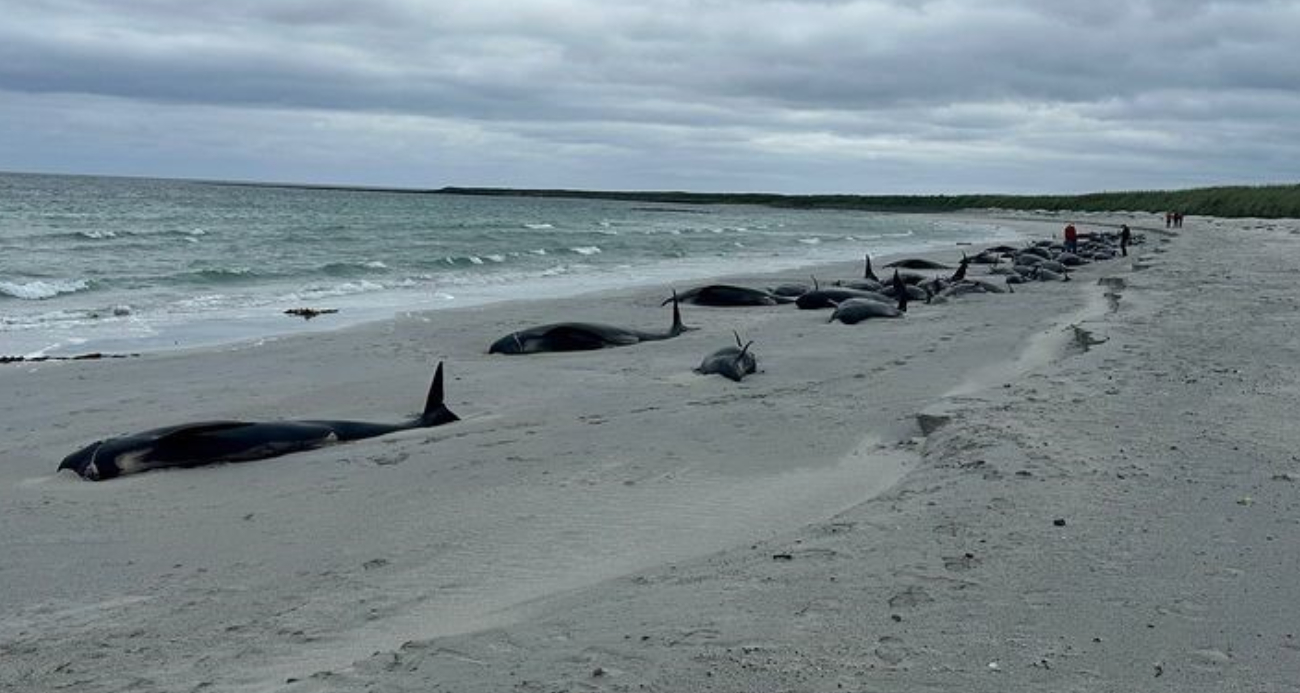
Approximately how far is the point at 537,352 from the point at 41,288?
1279 centimetres

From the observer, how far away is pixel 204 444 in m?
7.70

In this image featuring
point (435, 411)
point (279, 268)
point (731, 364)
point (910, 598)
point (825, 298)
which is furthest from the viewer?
point (279, 268)

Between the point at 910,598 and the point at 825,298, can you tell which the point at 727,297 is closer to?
the point at 825,298

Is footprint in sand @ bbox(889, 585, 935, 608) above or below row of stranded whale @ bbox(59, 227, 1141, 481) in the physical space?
above

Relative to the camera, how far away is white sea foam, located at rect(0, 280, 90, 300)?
20.9m

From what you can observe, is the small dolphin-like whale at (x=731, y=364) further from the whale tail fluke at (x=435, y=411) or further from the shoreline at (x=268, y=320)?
the shoreline at (x=268, y=320)

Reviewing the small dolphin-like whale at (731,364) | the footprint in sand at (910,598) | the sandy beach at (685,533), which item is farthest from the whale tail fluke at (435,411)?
the footprint in sand at (910,598)

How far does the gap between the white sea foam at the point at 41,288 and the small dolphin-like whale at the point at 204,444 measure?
1469cm

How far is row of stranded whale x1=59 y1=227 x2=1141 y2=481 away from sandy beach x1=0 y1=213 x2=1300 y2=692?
230 mm

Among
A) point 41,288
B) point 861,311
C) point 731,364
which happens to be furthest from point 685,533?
point 41,288

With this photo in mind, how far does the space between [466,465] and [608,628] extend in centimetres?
318

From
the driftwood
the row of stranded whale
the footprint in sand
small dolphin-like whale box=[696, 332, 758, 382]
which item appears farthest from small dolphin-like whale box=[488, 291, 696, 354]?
the footprint in sand

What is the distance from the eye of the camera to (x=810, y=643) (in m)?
4.10

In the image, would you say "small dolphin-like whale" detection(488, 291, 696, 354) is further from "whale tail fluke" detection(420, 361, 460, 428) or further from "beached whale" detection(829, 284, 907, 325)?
"whale tail fluke" detection(420, 361, 460, 428)
